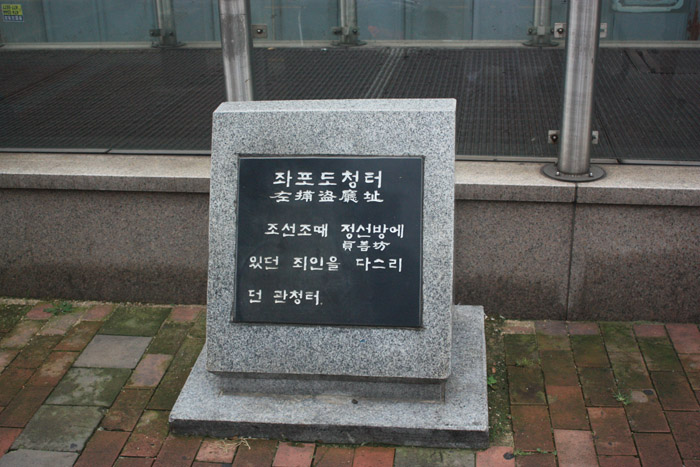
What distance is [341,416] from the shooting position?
12.2 feet

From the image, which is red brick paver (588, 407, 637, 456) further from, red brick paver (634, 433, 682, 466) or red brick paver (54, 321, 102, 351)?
red brick paver (54, 321, 102, 351)

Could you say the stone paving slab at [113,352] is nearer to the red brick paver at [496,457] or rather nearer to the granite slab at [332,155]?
the granite slab at [332,155]

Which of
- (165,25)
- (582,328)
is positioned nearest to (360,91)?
(165,25)

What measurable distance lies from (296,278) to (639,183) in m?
2.04

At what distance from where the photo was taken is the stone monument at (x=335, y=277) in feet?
12.1

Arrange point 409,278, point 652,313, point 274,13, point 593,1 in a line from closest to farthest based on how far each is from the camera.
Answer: point 409,278 → point 593,1 → point 652,313 → point 274,13

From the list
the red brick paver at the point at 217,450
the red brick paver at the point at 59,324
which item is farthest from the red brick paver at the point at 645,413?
the red brick paver at the point at 59,324

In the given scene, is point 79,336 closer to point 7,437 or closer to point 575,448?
point 7,437

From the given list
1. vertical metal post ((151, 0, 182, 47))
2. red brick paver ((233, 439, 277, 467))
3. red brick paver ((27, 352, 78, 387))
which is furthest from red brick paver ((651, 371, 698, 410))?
vertical metal post ((151, 0, 182, 47))

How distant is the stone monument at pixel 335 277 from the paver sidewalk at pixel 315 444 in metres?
0.15

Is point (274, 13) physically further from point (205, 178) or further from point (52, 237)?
point (52, 237)

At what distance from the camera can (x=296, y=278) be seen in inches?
150

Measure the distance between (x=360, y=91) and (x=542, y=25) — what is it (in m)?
1.19

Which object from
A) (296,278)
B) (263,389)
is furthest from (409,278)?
(263,389)
